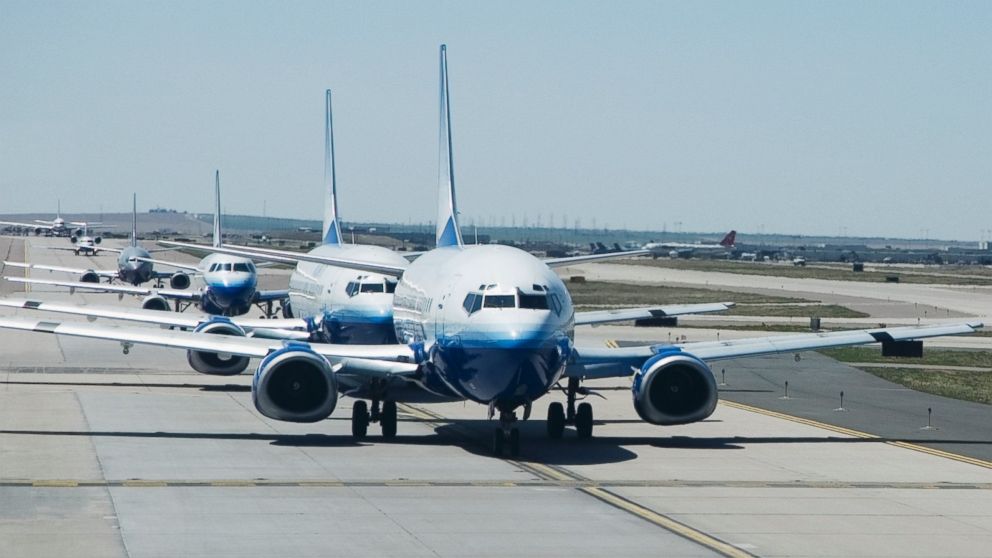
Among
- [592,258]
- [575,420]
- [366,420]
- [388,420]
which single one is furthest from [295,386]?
[592,258]

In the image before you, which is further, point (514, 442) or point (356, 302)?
point (356, 302)

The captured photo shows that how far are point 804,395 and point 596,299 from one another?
5935 cm

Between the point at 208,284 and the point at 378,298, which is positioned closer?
the point at 378,298

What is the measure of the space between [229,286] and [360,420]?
36.3m

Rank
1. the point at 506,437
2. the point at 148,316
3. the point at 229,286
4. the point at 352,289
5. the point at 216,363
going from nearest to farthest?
the point at 506,437, the point at 352,289, the point at 148,316, the point at 216,363, the point at 229,286

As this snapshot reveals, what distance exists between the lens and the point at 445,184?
44.6 meters

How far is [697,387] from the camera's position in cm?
3344

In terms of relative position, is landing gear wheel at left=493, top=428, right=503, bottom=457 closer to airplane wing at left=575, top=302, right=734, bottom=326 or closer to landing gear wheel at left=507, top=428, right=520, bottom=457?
landing gear wheel at left=507, top=428, right=520, bottom=457

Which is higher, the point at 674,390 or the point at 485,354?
the point at 485,354

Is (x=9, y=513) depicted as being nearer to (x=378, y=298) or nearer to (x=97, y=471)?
(x=97, y=471)

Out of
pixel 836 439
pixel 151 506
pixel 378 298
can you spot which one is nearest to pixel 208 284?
pixel 378 298

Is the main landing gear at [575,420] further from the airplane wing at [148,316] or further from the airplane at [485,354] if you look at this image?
the airplane wing at [148,316]

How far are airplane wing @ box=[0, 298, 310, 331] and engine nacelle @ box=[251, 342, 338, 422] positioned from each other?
1073 centimetres

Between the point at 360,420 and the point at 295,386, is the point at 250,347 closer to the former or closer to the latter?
the point at 295,386
